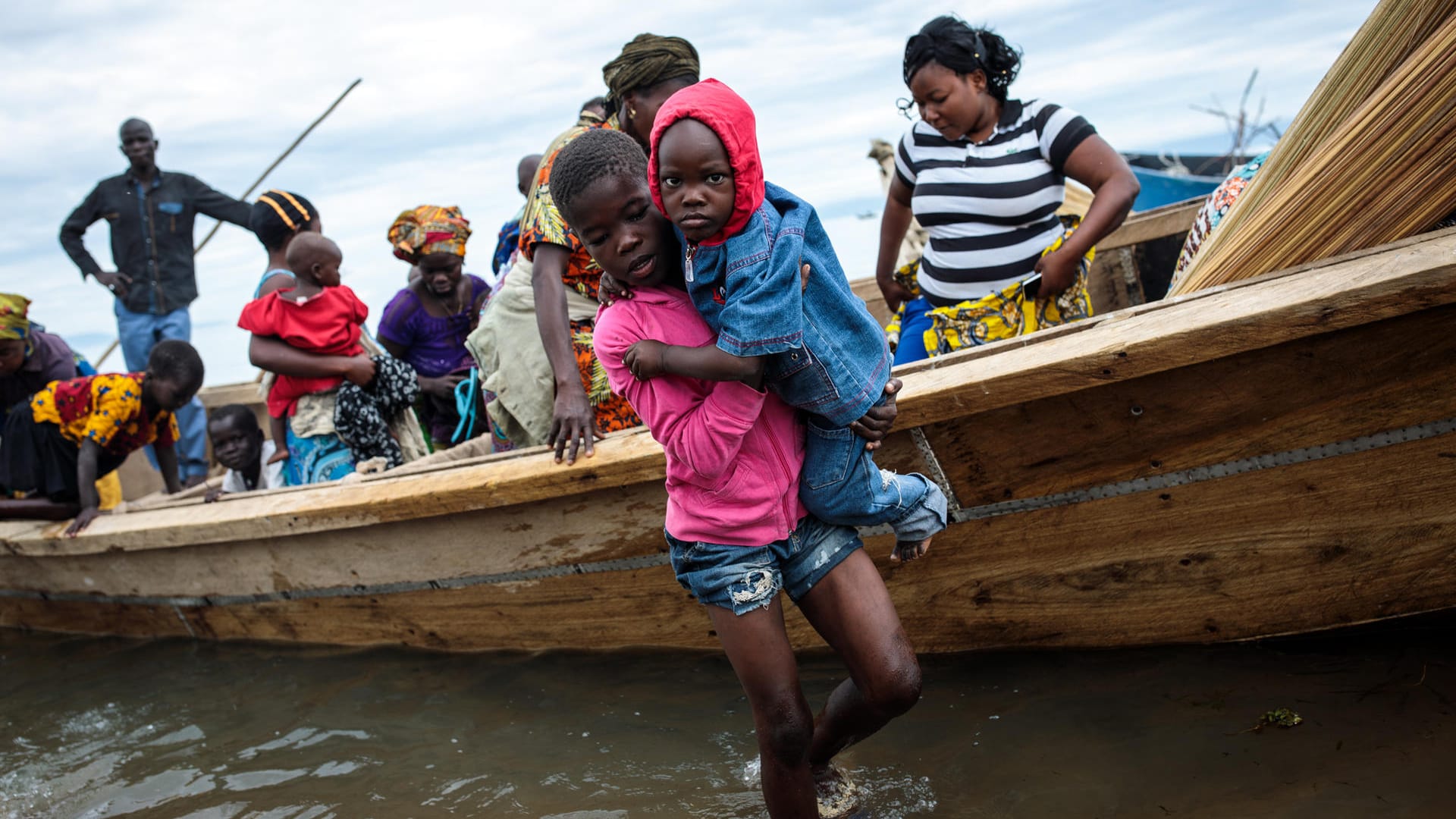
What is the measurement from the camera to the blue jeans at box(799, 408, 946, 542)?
2016 mm

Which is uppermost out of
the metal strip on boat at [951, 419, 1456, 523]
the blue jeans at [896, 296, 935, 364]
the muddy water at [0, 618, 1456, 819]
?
the blue jeans at [896, 296, 935, 364]

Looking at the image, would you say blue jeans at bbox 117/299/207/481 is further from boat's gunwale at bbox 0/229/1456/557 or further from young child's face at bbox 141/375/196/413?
boat's gunwale at bbox 0/229/1456/557

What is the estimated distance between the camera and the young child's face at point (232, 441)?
492 cm

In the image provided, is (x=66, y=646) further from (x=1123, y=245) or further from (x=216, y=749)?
(x=1123, y=245)

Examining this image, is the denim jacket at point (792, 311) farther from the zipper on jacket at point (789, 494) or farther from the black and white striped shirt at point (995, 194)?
the black and white striped shirt at point (995, 194)

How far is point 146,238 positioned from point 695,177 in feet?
20.7

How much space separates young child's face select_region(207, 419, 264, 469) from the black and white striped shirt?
340 cm

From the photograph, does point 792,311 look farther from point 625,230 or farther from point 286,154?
point 286,154

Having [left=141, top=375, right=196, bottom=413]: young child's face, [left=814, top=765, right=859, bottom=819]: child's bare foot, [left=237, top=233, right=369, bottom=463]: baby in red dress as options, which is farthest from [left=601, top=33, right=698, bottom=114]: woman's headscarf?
[left=141, top=375, right=196, bottom=413]: young child's face

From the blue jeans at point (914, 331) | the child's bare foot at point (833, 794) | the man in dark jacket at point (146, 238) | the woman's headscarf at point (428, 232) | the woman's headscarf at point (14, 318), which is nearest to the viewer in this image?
the child's bare foot at point (833, 794)

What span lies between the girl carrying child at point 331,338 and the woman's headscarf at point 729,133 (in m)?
2.87

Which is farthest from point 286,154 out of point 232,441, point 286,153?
point 232,441

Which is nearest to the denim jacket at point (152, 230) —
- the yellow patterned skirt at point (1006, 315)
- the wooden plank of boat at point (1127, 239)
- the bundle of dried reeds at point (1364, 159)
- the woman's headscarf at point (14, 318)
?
the woman's headscarf at point (14, 318)

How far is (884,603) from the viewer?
2.05 m
